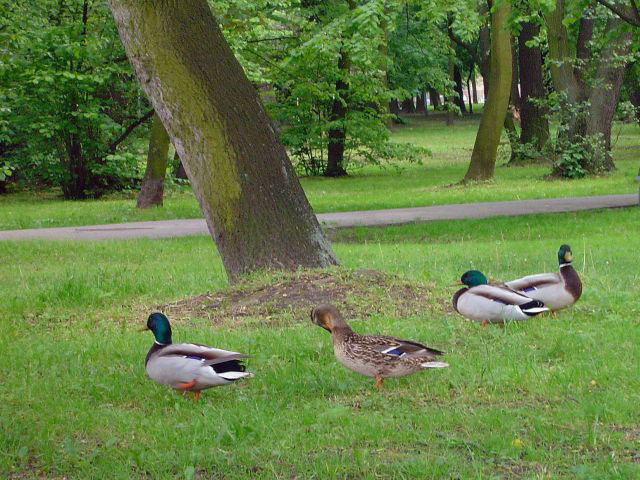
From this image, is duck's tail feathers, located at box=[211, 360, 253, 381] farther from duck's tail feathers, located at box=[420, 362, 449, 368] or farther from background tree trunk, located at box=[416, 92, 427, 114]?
background tree trunk, located at box=[416, 92, 427, 114]

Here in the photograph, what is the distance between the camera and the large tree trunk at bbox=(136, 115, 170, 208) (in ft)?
78.3

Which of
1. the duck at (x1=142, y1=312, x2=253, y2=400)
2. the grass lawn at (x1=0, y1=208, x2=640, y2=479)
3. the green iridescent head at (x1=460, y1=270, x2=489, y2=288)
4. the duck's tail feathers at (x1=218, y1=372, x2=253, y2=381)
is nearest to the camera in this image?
the grass lawn at (x1=0, y1=208, x2=640, y2=479)

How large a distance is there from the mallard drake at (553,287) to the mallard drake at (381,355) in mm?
2072

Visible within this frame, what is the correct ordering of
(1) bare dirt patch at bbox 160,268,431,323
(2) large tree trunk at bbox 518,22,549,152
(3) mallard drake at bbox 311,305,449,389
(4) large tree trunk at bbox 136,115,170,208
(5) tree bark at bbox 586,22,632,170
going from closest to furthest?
(3) mallard drake at bbox 311,305,449,389 → (1) bare dirt patch at bbox 160,268,431,323 → (4) large tree trunk at bbox 136,115,170,208 → (5) tree bark at bbox 586,22,632,170 → (2) large tree trunk at bbox 518,22,549,152

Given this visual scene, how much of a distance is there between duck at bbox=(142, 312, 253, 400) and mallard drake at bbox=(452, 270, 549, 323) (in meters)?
2.47

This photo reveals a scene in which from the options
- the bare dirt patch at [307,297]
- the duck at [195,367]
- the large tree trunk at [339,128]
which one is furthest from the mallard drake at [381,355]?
the large tree trunk at [339,128]

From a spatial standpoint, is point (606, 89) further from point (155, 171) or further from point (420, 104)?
point (420, 104)

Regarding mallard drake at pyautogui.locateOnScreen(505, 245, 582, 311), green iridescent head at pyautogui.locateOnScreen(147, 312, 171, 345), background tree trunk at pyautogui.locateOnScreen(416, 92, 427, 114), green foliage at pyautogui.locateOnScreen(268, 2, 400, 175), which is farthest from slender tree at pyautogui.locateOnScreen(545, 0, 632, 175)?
background tree trunk at pyautogui.locateOnScreen(416, 92, 427, 114)

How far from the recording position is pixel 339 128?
33.0m

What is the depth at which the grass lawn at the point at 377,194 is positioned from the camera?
76.1ft

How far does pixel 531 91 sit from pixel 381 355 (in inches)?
1244

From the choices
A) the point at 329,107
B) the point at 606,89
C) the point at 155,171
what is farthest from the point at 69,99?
the point at 606,89

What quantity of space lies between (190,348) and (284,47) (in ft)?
77.5

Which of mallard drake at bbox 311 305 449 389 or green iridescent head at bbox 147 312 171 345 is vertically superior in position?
green iridescent head at bbox 147 312 171 345
